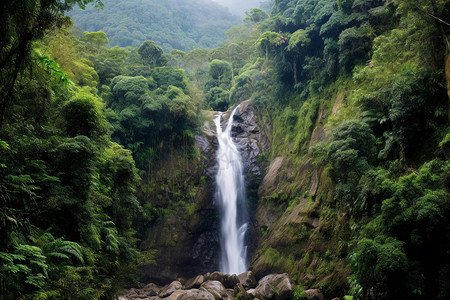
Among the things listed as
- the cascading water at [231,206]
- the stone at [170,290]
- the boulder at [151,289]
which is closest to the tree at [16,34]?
the stone at [170,290]

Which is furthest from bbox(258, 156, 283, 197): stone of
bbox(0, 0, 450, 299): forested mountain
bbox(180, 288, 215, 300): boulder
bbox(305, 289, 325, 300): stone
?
bbox(305, 289, 325, 300): stone

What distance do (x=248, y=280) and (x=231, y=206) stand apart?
20.9 ft

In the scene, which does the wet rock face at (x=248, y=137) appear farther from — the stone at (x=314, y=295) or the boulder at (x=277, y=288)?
the stone at (x=314, y=295)

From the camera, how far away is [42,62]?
5.92 metres

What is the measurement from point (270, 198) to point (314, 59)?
9.91 meters

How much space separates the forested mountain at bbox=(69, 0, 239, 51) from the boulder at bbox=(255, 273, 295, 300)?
5329cm

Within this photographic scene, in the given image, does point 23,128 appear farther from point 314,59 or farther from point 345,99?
point 314,59

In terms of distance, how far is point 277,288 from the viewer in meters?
11.3

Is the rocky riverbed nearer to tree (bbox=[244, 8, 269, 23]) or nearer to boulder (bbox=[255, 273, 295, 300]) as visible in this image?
boulder (bbox=[255, 273, 295, 300])

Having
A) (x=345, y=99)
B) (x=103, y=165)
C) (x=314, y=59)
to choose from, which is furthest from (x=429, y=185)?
(x=314, y=59)

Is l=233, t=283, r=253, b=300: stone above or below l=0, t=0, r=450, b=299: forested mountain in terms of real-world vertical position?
below

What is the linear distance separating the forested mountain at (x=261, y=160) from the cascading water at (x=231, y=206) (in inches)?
26.8

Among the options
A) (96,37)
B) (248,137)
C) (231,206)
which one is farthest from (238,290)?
(96,37)

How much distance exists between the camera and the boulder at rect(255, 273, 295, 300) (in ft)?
35.2
